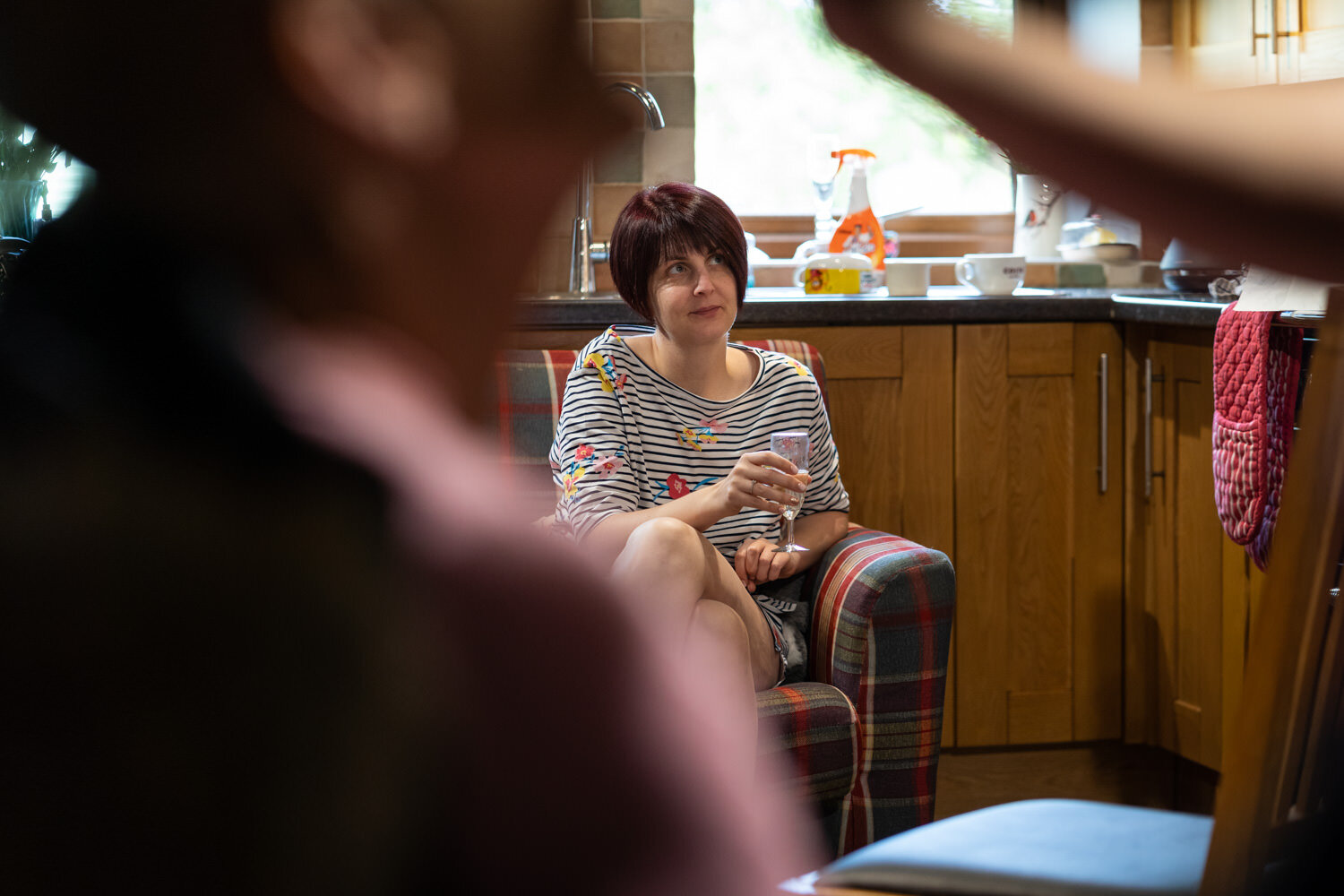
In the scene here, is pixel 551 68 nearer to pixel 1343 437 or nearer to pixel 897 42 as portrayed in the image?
pixel 897 42

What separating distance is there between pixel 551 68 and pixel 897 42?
0.18 ft

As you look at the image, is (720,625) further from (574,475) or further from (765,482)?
(574,475)

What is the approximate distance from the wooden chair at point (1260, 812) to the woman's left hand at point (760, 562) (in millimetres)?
880

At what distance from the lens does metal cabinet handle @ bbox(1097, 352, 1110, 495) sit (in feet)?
6.97

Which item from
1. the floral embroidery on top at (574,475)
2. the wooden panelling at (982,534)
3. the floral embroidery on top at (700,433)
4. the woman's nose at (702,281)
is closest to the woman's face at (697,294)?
the woman's nose at (702,281)

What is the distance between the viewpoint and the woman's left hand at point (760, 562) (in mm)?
1605

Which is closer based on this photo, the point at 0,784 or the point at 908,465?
the point at 0,784

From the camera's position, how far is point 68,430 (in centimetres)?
22

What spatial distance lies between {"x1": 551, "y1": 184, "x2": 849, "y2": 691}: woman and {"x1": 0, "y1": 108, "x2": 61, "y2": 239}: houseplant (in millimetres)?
1277

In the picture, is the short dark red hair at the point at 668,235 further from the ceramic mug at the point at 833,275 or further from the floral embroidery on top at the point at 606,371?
the ceramic mug at the point at 833,275

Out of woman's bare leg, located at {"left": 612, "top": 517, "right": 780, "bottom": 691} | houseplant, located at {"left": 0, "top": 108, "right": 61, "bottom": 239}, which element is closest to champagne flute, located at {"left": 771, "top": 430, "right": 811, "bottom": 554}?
woman's bare leg, located at {"left": 612, "top": 517, "right": 780, "bottom": 691}

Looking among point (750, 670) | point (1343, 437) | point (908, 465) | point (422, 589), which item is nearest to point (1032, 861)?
point (1343, 437)

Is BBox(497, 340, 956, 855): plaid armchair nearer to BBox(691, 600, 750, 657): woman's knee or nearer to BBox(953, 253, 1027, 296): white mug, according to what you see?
BBox(691, 600, 750, 657): woman's knee

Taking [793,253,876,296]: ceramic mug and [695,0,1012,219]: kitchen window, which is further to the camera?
[695,0,1012,219]: kitchen window
